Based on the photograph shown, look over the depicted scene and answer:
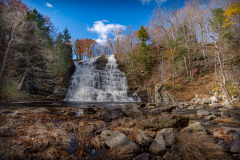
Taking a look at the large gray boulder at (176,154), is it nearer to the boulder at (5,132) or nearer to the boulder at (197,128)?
the boulder at (197,128)

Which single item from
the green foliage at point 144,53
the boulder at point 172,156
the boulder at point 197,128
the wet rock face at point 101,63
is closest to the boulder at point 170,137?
the boulder at point 172,156

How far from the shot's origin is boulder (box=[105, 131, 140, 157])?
2877 mm

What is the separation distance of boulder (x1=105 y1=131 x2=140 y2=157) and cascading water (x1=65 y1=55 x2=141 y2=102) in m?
15.9

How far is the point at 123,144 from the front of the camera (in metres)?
3.13

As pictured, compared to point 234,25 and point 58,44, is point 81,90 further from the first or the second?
point 234,25

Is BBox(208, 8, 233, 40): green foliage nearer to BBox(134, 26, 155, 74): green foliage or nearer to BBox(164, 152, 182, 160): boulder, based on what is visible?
BBox(134, 26, 155, 74): green foliage

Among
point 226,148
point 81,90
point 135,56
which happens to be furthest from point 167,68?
point 226,148

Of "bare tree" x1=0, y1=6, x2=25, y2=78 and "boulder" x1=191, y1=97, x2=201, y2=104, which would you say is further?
"boulder" x1=191, y1=97, x2=201, y2=104

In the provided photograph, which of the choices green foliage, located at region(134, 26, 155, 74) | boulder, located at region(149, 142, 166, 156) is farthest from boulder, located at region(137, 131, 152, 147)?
green foliage, located at region(134, 26, 155, 74)

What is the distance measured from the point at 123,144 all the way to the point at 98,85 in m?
20.2

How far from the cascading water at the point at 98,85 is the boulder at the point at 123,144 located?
15.9 meters

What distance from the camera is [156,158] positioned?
262 cm

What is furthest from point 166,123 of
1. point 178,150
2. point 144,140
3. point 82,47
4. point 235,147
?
point 82,47

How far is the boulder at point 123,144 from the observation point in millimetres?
2877
